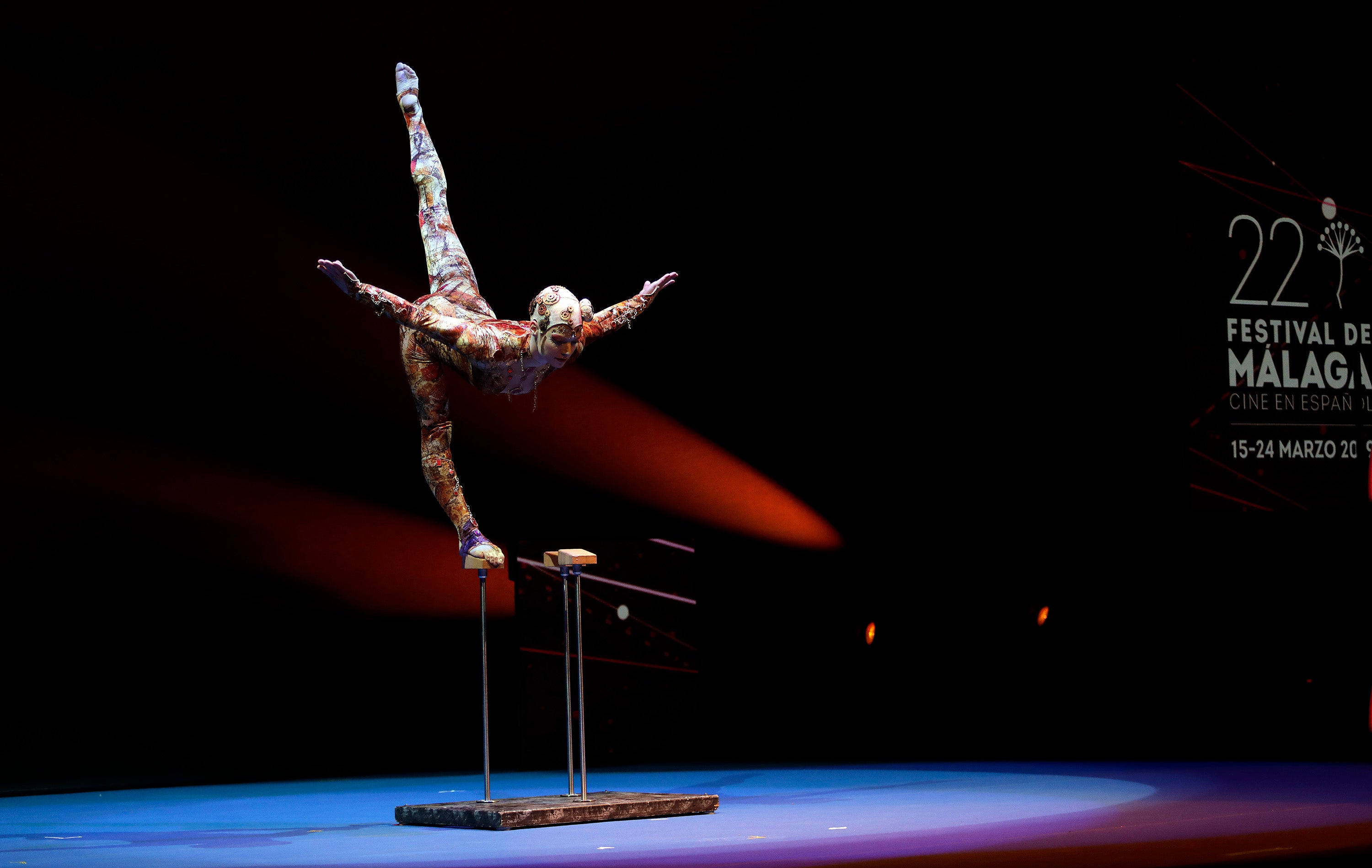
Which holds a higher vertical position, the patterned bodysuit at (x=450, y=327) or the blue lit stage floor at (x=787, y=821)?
the patterned bodysuit at (x=450, y=327)

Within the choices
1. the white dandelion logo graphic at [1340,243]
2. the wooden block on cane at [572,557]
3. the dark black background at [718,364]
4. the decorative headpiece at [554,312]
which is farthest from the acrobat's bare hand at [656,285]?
the white dandelion logo graphic at [1340,243]

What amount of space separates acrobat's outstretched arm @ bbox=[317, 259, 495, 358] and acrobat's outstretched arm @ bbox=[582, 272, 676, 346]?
360 mm

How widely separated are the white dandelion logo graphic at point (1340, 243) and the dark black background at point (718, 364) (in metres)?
0.25

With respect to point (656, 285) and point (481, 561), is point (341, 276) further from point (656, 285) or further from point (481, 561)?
point (656, 285)

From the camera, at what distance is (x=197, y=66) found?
739 cm

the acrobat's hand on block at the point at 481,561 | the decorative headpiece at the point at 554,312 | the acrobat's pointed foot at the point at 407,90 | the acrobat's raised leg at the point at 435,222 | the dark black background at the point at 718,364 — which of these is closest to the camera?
the decorative headpiece at the point at 554,312

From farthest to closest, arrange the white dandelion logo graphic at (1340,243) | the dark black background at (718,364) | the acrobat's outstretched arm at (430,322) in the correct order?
the white dandelion logo graphic at (1340,243) < the dark black background at (718,364) < the acrobat's outstretched arm at (430,322)

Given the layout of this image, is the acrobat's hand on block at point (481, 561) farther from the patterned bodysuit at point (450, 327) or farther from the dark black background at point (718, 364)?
the dark black background at point (718, 364)

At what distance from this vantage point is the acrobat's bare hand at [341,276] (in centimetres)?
500

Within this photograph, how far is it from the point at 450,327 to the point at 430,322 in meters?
0.07

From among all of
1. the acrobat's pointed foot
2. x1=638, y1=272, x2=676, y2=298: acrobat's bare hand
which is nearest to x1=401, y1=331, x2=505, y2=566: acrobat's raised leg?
x1=638, y1=272, x2=676, y2=298: acrobat's bare hand

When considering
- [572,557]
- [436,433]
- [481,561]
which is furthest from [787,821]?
[436,433]

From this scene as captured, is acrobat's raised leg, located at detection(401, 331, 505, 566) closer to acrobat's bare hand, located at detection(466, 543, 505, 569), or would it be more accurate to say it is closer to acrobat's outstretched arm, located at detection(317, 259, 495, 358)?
acrobat's bare hand, located at detection(466, 543, 505, 569)

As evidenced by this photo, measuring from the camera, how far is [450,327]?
5.39 m
